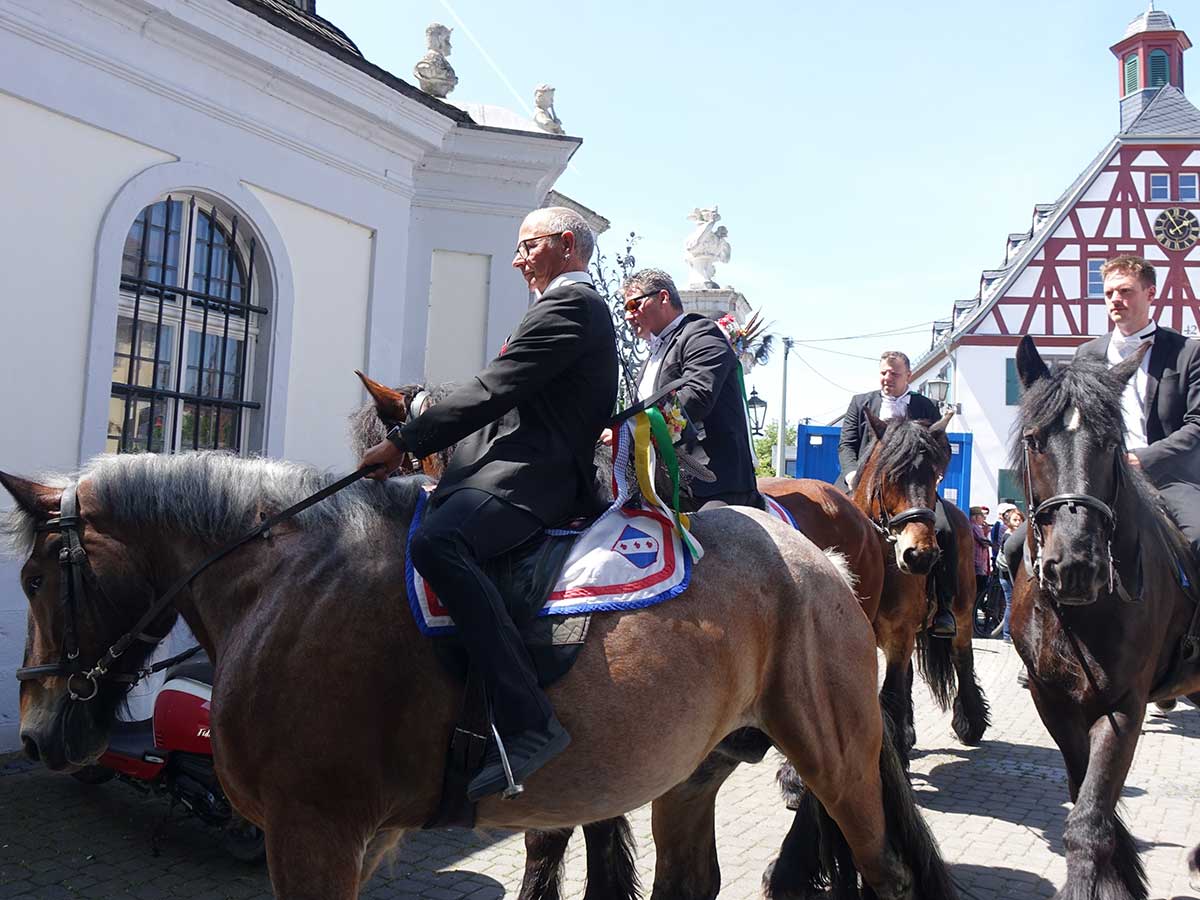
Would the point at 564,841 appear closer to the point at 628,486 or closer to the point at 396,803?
the point at 396,803

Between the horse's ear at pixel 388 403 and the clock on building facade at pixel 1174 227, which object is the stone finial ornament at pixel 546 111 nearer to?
the horse's ear at pixel 388 403

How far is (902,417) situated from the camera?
264 inches

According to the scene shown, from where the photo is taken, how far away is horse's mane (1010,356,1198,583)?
392cm

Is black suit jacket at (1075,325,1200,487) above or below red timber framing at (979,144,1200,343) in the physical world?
below

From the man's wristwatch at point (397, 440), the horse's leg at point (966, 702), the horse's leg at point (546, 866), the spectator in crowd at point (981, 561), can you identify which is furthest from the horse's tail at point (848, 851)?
the spectator in crowd at point (981, 561)

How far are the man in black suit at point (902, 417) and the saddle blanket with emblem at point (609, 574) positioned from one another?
4225 mm

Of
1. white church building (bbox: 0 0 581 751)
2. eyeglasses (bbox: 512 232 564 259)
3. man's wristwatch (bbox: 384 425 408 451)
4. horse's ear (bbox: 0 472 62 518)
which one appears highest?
white church building (bbox: 0 0 581 751)

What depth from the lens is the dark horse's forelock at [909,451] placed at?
6082 mm

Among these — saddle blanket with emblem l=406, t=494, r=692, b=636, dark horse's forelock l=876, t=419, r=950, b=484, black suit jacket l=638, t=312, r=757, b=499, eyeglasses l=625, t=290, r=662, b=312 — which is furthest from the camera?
dark horse's forelock l=876, t=419, r=950, b=484

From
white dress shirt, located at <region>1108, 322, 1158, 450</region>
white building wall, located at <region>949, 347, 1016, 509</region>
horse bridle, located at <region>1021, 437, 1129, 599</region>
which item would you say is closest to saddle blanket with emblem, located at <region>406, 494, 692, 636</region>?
horse bridle, located at <region>1021, 437, 1129, 599</region>

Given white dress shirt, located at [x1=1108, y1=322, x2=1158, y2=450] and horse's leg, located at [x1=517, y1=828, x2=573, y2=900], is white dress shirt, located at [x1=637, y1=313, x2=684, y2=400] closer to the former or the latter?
horse's leg, located at [x1=517, y1=828, x2=573, y2=900]

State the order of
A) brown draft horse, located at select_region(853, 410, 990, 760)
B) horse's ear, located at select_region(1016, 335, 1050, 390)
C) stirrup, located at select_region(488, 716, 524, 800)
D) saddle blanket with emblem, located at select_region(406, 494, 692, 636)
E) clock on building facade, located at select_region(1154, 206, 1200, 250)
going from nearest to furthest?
stirrup, located at select_region(488, 716, 524, 800) → saddle blanket with emblem, located at select_region(406, 494, 692, 636) → horse's ear, located at select_region(1016, 335, 1050, 390) → brown draft horse, located at select_region(853, 410, 990, 760) → clock on building facade, located at select_region(1154, 206, 1200, 250)

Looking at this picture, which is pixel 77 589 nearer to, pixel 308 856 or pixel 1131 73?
pixel 308 856

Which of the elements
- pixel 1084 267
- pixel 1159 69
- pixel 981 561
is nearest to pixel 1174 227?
pixel 1084 267
